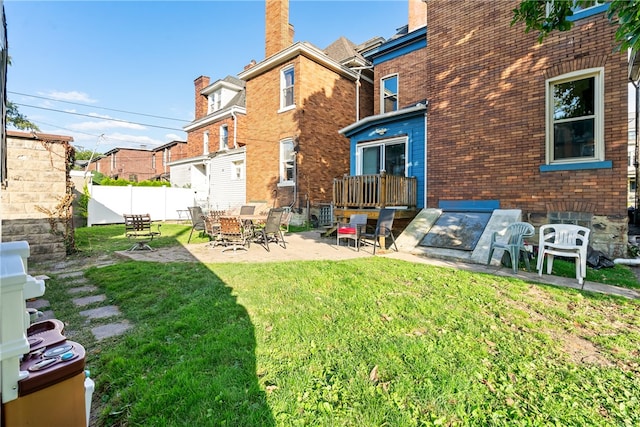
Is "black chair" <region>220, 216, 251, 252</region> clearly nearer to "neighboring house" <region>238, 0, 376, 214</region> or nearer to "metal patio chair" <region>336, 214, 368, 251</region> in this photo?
"metal patio chair" <region>336, 214, 368, 251</region>

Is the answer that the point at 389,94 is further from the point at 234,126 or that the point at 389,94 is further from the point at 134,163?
the point at 134,163

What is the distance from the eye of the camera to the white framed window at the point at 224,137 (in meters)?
20.8

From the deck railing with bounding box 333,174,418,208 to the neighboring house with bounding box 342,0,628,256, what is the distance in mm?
562

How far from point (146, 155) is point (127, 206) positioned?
22.2 meters

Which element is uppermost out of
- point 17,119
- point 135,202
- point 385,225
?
point 17,119

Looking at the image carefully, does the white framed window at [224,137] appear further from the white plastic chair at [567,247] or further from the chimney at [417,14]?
the white plastic chair at [567,247]

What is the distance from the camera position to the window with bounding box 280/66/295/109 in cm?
1501

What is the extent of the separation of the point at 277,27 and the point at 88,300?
15.5 m

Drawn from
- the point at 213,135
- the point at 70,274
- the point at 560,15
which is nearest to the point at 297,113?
the point at 213,135

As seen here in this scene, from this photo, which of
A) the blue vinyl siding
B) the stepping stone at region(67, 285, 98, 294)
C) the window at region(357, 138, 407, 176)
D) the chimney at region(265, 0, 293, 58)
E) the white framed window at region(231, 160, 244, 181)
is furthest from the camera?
the white framed window at region(231, 160, 244, 181)

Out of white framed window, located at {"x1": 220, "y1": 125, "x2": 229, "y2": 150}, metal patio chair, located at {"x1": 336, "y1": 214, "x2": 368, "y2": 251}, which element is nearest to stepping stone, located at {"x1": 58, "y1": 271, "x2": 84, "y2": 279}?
metal patio chair, located at {"x1": 336, "y1": 214, "x2": 368, "y2": 251}

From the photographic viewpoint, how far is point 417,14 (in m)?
13.9

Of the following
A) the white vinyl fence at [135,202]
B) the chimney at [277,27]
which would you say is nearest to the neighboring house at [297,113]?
the chimney at [277,27]

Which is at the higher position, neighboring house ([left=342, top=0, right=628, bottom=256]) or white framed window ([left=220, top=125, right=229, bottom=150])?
white framed window ([left=220, top=125, right=229, bottom=150])
